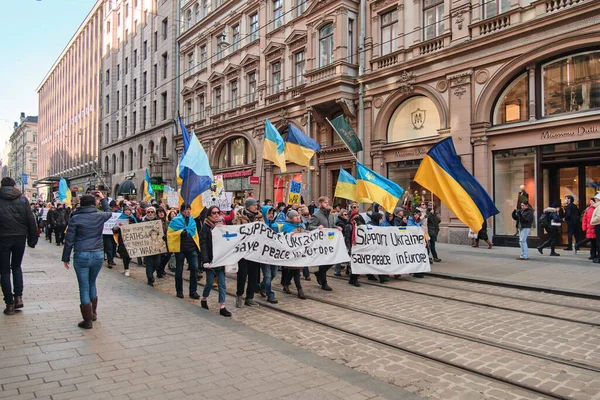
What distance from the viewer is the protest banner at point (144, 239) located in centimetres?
1007

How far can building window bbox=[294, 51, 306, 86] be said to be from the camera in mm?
26181

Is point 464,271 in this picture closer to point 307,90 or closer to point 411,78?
point 411,78

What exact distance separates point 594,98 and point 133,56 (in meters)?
47.1

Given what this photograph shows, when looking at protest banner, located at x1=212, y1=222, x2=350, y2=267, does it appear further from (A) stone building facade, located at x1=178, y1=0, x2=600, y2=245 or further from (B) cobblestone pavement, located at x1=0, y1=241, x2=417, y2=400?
(A) stone building facade, located at x1=178, y1=0, x2=600, y2=245

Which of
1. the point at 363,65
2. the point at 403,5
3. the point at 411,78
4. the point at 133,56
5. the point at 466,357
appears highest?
the point at 133,56

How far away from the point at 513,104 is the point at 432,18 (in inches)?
211

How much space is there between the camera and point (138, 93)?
48.1 metres

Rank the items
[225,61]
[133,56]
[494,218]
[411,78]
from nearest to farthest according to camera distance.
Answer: [494,218] → [411,78] → [225,61] → [133,56]

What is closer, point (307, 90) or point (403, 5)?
point (403, 5)

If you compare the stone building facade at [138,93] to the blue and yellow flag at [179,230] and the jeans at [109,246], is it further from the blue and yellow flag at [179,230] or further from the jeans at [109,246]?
the blue and yellow flag at [179,230]

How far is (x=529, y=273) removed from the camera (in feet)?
35.6

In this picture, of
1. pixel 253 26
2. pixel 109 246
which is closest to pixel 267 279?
pixel 109 246

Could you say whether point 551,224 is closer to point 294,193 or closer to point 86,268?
point 294,193

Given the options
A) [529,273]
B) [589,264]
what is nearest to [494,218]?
[589,264]
